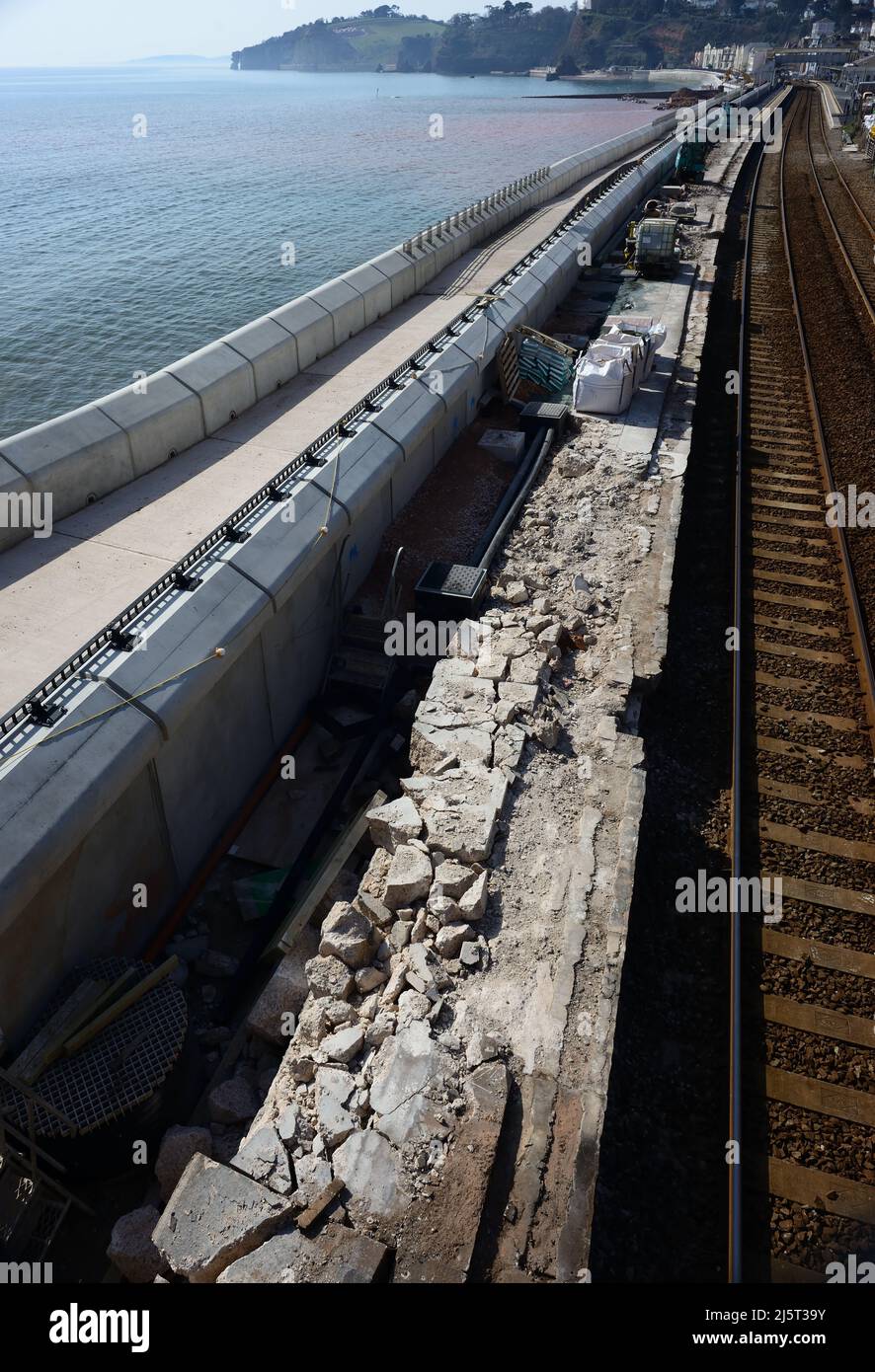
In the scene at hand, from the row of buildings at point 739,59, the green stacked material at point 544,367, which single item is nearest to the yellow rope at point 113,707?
the green stacked material at point 544,367

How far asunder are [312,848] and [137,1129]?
3611mm

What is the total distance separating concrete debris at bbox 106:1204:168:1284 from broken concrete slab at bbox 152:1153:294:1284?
43 cm

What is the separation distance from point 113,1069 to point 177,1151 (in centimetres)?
87

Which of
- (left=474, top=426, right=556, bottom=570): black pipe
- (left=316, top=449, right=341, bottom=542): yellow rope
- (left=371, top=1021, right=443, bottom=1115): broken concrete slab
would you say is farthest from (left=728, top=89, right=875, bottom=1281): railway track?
(left=316, top=449, right=341, bottom=542): yellow rope

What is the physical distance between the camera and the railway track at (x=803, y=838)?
644cm

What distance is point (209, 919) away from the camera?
9.45m

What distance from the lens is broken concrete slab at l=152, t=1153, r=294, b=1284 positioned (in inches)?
219

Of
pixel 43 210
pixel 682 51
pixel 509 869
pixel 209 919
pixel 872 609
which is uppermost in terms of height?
pixel 682 51

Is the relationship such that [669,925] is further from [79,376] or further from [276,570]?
[79,376]

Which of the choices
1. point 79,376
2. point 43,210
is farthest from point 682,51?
point 79,376

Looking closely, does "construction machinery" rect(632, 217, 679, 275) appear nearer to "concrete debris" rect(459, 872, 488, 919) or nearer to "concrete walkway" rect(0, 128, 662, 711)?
"concrete walkway" rect(0, 128, 662, 711)

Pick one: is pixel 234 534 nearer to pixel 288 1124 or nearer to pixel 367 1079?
pixel 367 1079

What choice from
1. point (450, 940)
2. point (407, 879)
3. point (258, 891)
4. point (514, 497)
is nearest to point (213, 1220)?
point (450, 940)

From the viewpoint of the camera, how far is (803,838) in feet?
29.8
